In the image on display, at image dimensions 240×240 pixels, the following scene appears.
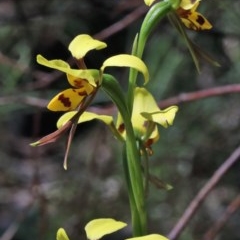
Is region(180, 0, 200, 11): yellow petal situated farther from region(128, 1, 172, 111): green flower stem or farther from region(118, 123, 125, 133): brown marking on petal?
region(118, 123, 125, 133): brown marking on petal

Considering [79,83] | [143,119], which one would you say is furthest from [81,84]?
[143,119]

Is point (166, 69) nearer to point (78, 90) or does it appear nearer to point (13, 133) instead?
point (13, 133)

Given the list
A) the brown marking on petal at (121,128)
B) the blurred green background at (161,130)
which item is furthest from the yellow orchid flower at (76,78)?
the blurred green background at (161,130)

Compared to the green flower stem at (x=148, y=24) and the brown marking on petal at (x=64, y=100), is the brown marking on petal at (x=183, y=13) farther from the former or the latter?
the brown marking on petal at (x=64, y=100)

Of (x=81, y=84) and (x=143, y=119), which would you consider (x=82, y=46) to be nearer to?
(x=81, y=84)

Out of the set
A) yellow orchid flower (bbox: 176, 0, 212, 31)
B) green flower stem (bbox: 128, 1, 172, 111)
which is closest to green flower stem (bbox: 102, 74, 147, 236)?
green flower stem (bbox: 128, 1, 172, 111)
